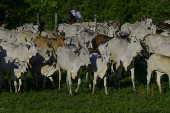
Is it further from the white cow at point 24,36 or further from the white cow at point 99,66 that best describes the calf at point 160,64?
the white cow at point 24,36

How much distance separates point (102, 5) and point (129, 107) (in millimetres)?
24480

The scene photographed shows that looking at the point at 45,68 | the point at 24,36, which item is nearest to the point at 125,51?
the point at 45,68

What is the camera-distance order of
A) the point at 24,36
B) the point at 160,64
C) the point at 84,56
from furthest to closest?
the point at 24,36, the point at 84,56, the point at 160,64

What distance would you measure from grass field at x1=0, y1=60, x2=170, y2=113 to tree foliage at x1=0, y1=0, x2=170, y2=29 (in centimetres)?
1472

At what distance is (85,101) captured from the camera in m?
9.99

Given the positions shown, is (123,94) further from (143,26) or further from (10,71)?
(143,26)

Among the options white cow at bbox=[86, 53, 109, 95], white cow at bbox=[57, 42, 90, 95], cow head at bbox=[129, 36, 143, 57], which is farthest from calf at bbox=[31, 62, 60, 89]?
cow head at bbox=[129, 36, 143, 57]

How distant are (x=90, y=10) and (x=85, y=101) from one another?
73.4 ft

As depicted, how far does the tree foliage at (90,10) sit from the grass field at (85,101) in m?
14.7

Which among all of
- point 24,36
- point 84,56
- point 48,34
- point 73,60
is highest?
point 48,34

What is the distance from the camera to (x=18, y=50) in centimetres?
1250

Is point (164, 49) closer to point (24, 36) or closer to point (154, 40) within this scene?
point (154, 40)

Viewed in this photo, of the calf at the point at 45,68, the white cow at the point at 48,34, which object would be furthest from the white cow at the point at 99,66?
the white cow at the point at 48,34

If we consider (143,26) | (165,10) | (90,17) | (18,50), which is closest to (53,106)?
(18,50)
